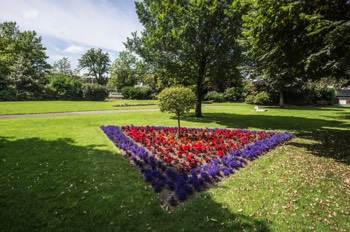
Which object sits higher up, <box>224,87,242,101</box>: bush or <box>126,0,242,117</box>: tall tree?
<box>126,0,242,117</box>: tall tree

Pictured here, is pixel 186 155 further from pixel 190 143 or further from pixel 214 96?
pixel 214 96

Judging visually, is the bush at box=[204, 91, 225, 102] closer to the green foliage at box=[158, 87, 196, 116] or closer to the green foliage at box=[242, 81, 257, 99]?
the green foliage at box=[242, 81, 257, 99]

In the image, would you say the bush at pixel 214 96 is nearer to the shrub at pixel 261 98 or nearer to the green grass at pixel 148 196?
the shrub at pixel 261 98

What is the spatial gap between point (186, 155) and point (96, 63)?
77175mm

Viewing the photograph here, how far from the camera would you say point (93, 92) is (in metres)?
39.0

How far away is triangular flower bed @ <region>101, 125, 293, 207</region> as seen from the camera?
198 inches

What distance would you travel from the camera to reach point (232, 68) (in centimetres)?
1695

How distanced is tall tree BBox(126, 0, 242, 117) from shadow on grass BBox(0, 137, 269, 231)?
11.7 meters

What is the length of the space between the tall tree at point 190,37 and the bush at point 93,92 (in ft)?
77.1

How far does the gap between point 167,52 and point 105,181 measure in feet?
43.5

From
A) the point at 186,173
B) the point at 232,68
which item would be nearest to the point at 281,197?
the point at 186,173

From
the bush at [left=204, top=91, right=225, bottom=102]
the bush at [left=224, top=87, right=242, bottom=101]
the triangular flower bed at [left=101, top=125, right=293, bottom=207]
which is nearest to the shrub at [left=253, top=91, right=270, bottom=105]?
the bush at [left=224, top=87, right=242, bottom=101]

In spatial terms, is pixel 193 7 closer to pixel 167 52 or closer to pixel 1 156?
pixel 167 52

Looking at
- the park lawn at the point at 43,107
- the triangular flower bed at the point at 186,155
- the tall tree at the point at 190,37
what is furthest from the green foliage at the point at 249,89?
the triangular flower bed at the point at 186,155
